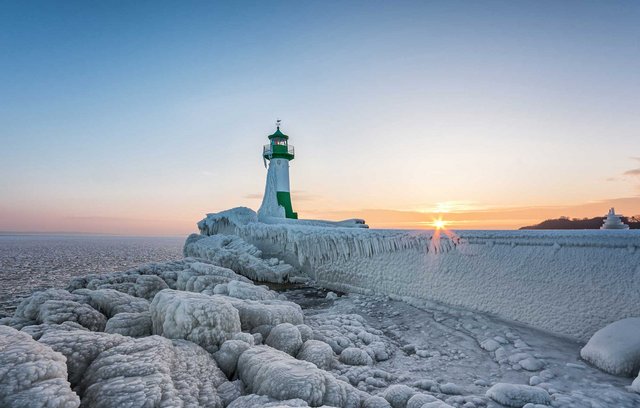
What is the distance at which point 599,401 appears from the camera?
13.2 ft

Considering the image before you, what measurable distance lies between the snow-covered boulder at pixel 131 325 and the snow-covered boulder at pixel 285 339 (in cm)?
195

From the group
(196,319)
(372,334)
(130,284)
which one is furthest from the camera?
(130,284)

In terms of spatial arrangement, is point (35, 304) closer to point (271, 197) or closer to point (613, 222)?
point (613, 222)

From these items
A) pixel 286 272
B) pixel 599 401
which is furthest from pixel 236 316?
pixel 286 272

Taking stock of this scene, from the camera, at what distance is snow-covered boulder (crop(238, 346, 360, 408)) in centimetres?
339

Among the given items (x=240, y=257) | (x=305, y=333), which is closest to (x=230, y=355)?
(x=305, y=333)

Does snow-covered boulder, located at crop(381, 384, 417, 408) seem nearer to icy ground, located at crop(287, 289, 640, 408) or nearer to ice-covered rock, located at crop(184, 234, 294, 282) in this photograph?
icy ground, located at crop(287, 289, 640, 408)

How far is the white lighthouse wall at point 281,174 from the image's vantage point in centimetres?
2728

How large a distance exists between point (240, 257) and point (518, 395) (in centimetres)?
1438

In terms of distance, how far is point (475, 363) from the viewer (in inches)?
214

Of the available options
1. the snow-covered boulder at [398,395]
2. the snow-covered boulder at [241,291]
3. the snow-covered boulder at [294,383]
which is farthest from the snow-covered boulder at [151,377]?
the snow-covered boulder at [241,291]

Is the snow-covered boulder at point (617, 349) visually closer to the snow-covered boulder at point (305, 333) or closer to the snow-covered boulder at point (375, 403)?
the snow-covered boulder at point (375, 403)

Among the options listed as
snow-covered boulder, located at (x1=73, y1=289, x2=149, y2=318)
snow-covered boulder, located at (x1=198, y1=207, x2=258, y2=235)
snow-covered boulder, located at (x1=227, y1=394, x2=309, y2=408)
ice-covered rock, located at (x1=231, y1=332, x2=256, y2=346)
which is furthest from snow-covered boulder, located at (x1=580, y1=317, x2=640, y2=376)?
snow-covered boulder, located at (x1=198, y1=207, x2=258, y2=235)

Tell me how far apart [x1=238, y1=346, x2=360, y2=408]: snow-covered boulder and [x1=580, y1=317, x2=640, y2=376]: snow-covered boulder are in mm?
4115
